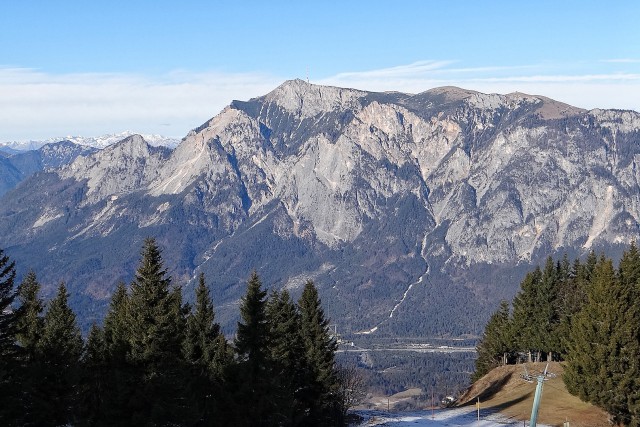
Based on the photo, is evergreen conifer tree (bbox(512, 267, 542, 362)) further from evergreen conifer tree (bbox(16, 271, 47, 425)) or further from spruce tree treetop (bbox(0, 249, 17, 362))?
spruce tree treetop (bbox(0, 249, 17, 362))

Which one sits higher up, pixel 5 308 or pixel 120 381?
pixel 5 308

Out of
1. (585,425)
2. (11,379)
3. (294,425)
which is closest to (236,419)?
(294,425)

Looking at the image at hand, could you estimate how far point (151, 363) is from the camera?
54.4 m

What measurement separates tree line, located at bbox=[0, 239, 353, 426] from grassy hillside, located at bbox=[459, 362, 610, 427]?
24511 millimetres

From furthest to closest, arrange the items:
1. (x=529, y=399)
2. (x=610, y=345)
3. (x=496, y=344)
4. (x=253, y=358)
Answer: (x=496, y=344) → (x=529, y=399) → (x=610, y=345) → (x=253, y=358)

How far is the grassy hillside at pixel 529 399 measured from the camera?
84.8 metres

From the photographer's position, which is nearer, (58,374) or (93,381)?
(58,374)

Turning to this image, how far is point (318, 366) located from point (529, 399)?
30772mm

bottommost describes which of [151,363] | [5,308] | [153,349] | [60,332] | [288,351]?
[288,351]

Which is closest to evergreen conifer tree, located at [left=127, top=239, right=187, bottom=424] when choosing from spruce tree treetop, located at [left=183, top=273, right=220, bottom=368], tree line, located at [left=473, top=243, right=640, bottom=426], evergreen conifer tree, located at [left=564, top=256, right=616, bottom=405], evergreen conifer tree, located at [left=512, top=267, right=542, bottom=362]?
spruce tree treetop, located at [left=183, top=273, right=220, bottom=368]

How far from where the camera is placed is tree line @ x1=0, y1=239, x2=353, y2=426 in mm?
54281

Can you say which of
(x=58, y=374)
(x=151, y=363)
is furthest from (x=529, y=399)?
(x=58, y=374)

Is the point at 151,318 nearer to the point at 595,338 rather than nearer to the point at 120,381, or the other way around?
the point at 120,381

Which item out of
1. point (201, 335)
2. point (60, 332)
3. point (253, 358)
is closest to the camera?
point (60, 332)
